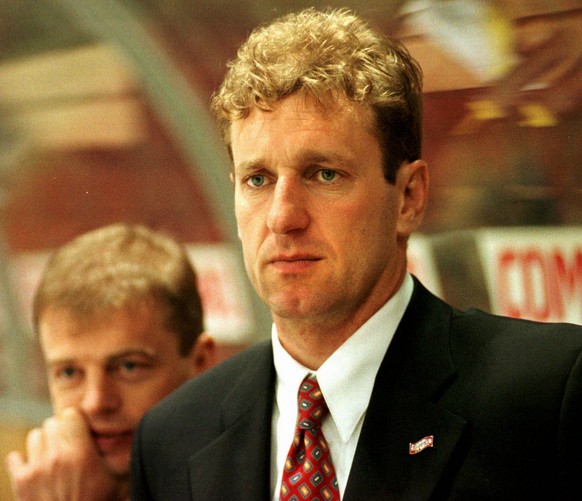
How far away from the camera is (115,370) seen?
2.55 metres

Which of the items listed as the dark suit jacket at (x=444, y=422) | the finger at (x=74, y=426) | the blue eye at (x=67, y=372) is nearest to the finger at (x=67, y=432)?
the finger at (x=74, y=426)

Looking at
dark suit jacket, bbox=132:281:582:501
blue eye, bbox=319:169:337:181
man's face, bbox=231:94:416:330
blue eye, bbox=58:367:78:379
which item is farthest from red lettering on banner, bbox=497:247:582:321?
blue eye, bbox=58:367:78:379

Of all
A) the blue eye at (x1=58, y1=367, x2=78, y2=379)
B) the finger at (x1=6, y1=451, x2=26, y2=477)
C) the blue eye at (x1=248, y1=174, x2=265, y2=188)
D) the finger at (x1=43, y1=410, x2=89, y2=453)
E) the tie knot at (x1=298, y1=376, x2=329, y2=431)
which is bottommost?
the finger at (x1=6, y1=451, x2=26, y2=477)

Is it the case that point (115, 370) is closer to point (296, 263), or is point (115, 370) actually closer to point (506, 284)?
point (296, 263)

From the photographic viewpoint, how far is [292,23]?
1.96 m

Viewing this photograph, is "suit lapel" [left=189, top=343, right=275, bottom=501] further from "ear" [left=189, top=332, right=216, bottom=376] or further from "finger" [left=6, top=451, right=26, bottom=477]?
"finger" [left=6, top=451, right=26, bottom=477]

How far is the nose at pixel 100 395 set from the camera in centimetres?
250

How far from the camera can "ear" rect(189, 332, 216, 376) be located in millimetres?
2615

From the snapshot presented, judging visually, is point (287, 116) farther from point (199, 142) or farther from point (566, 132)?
point (199, 142)

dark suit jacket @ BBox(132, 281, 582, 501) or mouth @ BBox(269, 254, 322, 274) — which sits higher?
mouth @ BBox(269, 254, 322, 274)

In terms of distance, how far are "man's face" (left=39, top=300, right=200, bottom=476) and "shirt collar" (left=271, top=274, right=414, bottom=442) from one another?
2.23 feet

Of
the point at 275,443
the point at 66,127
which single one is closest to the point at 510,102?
the point at 275,443

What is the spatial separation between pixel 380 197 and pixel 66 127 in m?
2.32

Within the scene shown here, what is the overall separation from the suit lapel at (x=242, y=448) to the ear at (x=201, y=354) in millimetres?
516
